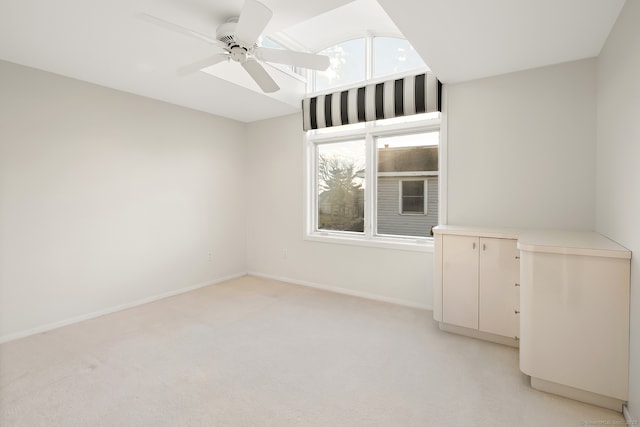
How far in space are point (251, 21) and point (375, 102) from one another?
6.26 feet

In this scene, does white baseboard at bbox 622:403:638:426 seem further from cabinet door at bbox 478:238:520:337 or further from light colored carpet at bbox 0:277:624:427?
cabinet door at bbox 478:238:520:337

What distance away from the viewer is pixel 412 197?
365 centimetres

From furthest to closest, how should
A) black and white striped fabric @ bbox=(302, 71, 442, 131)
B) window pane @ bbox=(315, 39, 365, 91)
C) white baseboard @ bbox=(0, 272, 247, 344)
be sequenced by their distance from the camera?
window pane @ bbox=(315, 39, 365, 91) → black and white striped fabric @ bbox=(302, 71, 442, 131) → white baseboard @ bbox=(0, 272, 247, 344)

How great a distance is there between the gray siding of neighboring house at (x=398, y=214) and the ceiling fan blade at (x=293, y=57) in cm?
187

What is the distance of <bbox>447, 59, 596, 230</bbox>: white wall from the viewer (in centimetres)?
261

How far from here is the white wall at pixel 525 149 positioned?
261cm

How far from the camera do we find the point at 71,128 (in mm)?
3039

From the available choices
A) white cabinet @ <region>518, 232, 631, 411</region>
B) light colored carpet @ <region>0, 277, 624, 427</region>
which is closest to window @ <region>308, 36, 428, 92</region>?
white cabinet @ <region>518, 232, 631, 411</region>

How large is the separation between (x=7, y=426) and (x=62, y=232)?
1820 mm

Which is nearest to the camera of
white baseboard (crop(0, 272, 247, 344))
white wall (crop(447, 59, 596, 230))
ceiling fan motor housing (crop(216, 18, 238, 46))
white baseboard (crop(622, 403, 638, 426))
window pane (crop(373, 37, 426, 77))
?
white baseboard (crop(622, 403, 638, 426))

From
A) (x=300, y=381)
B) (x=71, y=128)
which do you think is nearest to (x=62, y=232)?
(x=71, y=128)

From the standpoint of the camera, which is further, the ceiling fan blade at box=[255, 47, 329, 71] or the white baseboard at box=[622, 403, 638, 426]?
the ceiling fan blade at box=[255, 47, 329, 71]

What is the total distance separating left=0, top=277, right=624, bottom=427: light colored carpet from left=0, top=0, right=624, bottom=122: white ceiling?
7.71 ft

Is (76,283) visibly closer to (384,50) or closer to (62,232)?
(62,232)
